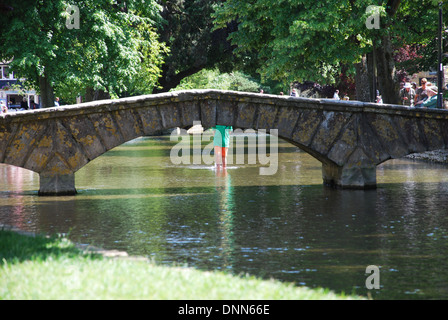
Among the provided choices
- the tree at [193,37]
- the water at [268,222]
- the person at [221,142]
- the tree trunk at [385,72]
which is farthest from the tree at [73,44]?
the tree at [193,37]

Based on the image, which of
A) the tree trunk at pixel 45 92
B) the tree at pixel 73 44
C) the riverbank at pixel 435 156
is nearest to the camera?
the riverbank at pixel 435 156

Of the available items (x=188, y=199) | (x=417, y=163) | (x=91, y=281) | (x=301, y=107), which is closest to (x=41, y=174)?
(x=188, y=199)

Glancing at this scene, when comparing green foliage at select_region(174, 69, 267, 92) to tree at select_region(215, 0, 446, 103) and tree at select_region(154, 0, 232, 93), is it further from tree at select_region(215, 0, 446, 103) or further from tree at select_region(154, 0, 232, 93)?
tree at select_region(215, 0, 446, 103)

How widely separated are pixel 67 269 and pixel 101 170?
590 inches

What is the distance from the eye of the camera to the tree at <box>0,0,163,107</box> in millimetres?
26828

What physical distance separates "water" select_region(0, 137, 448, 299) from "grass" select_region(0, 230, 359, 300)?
1086 mm

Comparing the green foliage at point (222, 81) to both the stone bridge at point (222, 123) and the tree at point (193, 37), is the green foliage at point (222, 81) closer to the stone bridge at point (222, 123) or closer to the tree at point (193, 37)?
the tree at point (193, 37)

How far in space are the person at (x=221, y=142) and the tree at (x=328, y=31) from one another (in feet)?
20.2

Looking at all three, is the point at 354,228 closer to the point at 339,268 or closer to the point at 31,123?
the point at 339,268

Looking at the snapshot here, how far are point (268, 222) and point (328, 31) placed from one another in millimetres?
15714

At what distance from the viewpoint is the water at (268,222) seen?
25.9 feet

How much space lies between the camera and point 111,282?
5.81 meters

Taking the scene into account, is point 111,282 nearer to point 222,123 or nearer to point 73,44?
point 222,123

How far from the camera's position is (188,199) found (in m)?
14.1
